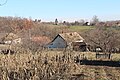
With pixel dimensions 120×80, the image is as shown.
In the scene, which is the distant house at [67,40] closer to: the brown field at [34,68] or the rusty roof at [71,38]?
the rusty roof at [71,38]

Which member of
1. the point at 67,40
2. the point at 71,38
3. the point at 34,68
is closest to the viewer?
the point at 34,68

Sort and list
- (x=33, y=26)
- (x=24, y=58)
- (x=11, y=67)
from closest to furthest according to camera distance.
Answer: (x=11, y=67)
(x=24, y=58)
(x=33, y=26)

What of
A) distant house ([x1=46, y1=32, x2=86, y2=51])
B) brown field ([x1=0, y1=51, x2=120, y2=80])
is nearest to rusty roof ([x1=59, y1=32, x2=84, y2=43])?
distant house ([x1=46, y1=32, x2=86, y2=51])

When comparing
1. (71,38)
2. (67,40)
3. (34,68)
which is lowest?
(67,40)

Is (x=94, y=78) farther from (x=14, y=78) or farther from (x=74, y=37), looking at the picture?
(x=74, y=37)

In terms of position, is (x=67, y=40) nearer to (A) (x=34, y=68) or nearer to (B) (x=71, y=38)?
(B) (x=71, y=38)

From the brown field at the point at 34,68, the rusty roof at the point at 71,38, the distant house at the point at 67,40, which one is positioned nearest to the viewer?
the brown field at the point at 34,68

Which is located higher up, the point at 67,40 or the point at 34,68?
the point at 34,68

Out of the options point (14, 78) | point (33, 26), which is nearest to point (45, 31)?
point (33, 26)

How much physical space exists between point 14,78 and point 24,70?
52cm

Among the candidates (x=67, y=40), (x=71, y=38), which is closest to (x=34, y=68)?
(x=67, y=40)

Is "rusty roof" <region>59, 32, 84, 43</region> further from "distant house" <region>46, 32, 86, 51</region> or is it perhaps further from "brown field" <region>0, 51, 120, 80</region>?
"brown field" <region>0, 51, 120, 80</region>

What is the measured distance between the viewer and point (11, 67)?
10.2 m

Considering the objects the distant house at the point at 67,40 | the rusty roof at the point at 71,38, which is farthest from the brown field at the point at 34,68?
the rusty roof at the point at 71,38
